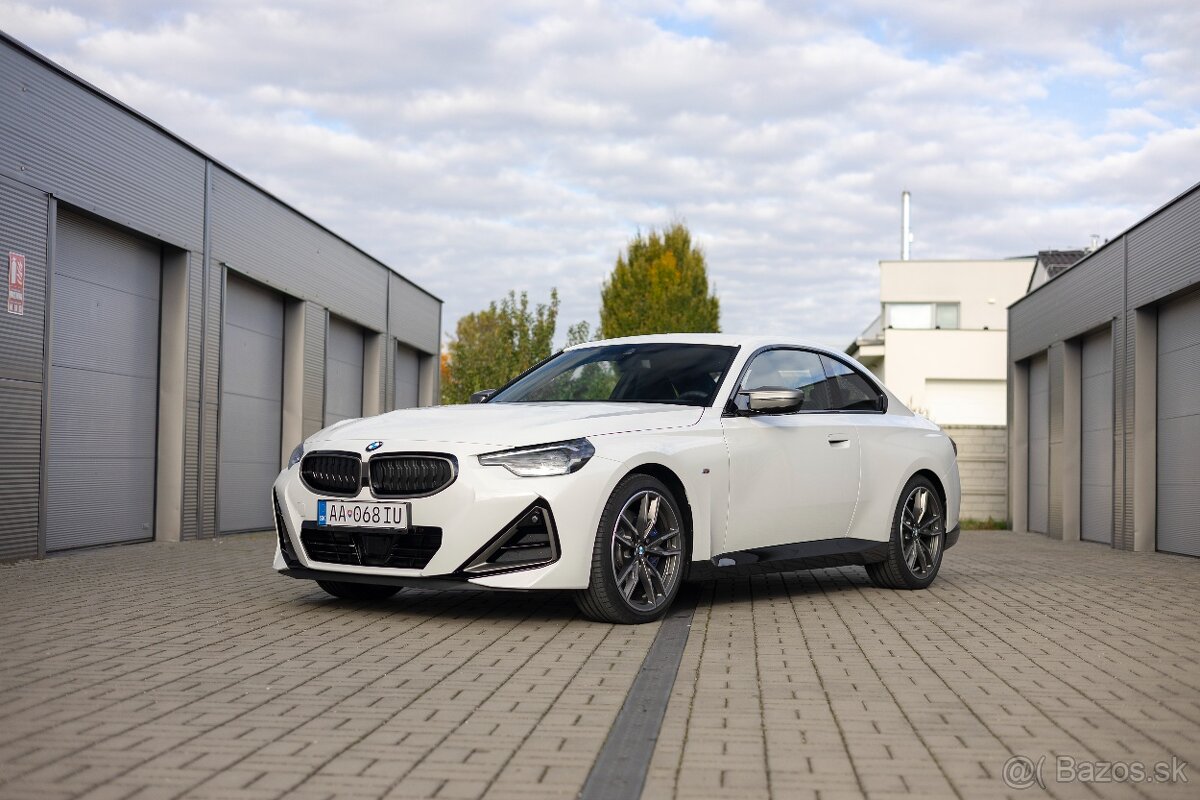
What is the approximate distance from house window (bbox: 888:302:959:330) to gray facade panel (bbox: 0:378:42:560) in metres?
41.4

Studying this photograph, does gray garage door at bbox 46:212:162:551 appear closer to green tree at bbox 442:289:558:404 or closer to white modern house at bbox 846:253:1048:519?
white modern house at bbox 846:253:1048:519

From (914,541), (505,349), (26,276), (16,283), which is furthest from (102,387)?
(505,349)

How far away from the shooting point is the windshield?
802cm

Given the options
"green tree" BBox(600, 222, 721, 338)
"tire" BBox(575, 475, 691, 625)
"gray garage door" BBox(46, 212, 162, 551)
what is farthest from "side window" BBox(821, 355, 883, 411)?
"green tree" BBox(600, 222, 721, 338)

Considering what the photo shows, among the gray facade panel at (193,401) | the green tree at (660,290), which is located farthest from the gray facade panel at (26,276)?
the green tree at (660,290)

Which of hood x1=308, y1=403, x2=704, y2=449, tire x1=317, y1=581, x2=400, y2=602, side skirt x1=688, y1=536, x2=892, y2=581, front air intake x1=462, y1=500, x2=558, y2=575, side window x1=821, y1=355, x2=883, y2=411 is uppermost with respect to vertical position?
side window x1=821, y1=355, x2=883, y2=411

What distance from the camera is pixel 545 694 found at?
5148 millimetres

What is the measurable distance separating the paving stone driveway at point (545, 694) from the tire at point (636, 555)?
157mm

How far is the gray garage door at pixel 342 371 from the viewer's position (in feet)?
69.4

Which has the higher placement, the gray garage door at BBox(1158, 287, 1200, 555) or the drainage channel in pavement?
the gray garage door at BBox(1158, 287, 1200, 555)

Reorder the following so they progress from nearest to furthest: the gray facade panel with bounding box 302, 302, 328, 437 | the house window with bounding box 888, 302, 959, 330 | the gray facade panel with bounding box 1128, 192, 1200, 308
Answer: the gray facade panel with bounding box 1128, 192, 1200, 308
the gray facade panel with bounding box 302, 302, 328, 437
the house window with bounding box 888, 302, 959, 330

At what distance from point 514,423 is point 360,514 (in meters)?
0.92

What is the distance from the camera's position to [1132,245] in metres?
16.9

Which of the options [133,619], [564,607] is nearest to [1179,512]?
[564,607]
